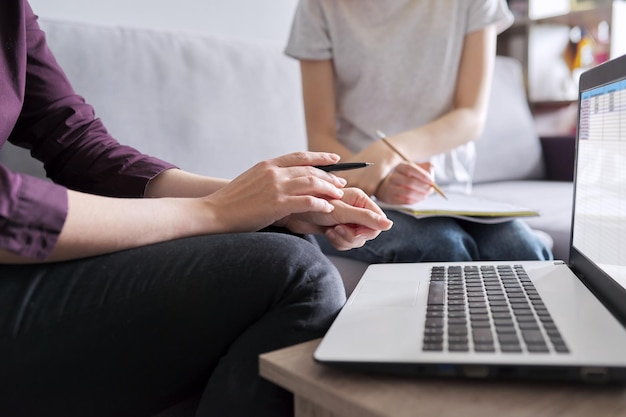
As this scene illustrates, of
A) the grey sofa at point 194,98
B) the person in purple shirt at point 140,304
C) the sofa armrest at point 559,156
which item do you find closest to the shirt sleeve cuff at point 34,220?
the person in purple shirt at point 140,304

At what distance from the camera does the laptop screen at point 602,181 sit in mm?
583

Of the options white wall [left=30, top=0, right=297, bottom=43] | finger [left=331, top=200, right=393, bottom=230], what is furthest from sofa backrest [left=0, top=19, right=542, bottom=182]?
finger [left=331, top=200, right=393, bottom=230]

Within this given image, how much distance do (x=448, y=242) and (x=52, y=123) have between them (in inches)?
24.3

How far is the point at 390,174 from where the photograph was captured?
3.63 feet

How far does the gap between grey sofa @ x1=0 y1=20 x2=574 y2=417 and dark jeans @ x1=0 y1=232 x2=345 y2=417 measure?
1.55 ft

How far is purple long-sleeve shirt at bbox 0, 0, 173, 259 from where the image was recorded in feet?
2.42

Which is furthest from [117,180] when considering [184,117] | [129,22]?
[129,22]

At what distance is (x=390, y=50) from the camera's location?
4.33 feet

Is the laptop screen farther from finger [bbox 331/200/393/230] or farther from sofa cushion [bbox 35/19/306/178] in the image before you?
sofa cushion [bbox 35/19/306/178]

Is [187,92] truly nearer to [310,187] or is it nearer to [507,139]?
[310,187]

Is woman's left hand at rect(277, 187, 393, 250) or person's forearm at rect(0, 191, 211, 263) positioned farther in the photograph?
woman's left hand at rect(277, 187, 393, 250)

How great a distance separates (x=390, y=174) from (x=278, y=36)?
0.93m

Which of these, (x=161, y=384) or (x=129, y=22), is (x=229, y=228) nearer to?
(x=161, y=384)

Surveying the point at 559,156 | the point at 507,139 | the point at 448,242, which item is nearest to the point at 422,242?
the point at 448,242
